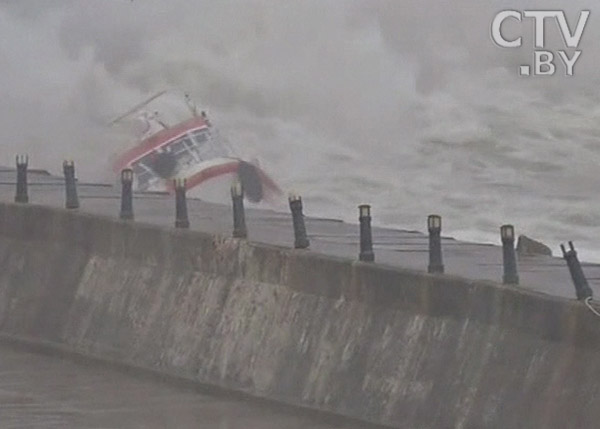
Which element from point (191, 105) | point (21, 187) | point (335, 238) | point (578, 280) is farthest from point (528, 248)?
point (191, 105)

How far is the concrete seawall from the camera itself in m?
11.0

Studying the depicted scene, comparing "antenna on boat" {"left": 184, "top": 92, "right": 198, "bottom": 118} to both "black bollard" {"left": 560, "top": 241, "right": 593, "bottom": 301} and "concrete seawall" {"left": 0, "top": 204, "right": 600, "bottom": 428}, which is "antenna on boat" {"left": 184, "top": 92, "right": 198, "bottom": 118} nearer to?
"concrete seawall" {"left": 0, "top": 204, "right": 600, "bottom": 428}

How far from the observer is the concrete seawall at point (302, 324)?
35.9ft

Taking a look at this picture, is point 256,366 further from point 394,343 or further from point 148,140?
point 148,140

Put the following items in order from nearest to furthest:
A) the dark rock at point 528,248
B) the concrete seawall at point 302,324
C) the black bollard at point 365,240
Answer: the concrete seawall at point 302,324, the black bollard at point 365,240, the dark rock at point 528,248

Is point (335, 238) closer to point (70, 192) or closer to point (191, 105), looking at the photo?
point (70, 192)

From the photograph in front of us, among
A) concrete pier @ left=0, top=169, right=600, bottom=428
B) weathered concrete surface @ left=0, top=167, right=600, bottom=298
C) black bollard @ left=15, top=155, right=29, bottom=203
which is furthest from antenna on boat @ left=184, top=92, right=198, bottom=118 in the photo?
black bollard @ left=15, top=155, right=29, bottom=203

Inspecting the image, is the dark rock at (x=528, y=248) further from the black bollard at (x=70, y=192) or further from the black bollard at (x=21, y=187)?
the black bollard at (x=21, y=187)

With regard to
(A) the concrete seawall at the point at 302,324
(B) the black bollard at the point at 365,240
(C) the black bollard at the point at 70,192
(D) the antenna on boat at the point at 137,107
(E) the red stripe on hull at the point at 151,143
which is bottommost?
(A) the concrete seawall at the point at 302,324

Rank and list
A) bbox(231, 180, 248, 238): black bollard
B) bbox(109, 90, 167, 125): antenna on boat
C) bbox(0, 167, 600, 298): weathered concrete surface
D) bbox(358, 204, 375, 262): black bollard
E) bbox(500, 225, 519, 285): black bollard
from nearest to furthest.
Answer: bbox(500, 225, 519, 285): black bollard, bbox(358, 204, 375, 262): black bollard, bbox(0, 167, 600, 298): weathered concrete surface, bbox(231, 180, 248, 238): black bollard, bbox(109, 90, 167, 125): antenna on boat

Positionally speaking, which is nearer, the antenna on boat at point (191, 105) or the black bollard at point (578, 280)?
the black bollard at point (578, 280)

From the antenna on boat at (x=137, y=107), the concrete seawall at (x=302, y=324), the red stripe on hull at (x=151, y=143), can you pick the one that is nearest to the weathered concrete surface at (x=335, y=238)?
the concrete seawall at (x=302, y=324)

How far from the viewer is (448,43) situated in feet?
116

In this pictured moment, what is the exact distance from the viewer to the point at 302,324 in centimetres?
1248
